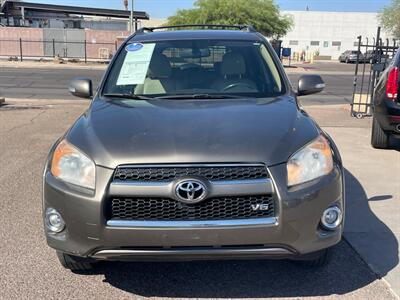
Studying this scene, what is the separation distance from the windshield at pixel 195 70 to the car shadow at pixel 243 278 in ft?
4.41

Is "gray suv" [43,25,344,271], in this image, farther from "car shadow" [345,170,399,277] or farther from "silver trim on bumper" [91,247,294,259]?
"car shadow" [345,170,399,277]

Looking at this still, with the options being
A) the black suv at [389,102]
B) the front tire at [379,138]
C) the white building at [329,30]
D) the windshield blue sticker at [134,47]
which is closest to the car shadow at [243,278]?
the windshield blue sticker at [134,47]

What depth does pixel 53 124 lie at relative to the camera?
10102 mm

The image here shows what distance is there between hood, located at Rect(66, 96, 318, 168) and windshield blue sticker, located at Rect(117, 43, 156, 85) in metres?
0.57

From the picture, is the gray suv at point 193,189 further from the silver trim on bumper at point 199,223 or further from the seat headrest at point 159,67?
the seat headrest at point 159,67

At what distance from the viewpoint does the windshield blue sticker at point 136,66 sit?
4406mm

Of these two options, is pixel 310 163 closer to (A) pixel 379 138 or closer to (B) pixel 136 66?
(B) pixel 136 66

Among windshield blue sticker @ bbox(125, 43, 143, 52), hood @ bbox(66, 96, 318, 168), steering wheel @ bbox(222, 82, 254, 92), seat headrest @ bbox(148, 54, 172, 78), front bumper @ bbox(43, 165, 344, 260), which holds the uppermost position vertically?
windshield blue sticker @ bbox(125, 43, 143, 52)

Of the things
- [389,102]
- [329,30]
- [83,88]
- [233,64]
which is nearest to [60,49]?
[389,102]

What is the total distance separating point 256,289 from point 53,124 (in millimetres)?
7539

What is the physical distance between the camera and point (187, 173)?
2959 mm

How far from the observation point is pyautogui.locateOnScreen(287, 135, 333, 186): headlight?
304 centimetres

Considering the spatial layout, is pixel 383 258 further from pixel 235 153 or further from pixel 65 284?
pixel 65 284

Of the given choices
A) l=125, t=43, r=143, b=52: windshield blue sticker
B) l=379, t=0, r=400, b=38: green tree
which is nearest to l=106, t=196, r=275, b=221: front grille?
l=125, t=43, r=143, b=52: windshield blue sticker
